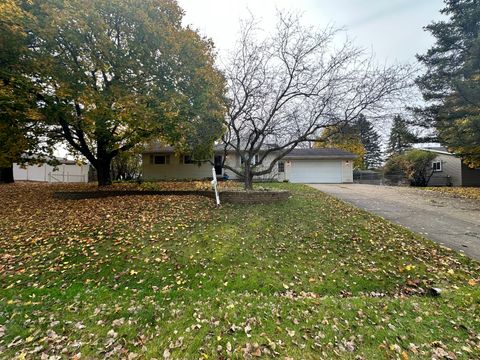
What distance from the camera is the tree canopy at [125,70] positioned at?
8125 mm

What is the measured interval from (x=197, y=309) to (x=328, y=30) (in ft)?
32.3

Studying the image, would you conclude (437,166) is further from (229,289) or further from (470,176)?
(229,289)

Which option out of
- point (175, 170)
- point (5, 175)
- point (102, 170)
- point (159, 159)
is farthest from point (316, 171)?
point (5, 175)

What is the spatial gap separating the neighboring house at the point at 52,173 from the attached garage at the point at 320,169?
794 inches

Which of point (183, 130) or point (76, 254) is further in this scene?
point (183, 130)

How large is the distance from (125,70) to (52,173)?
21380mm

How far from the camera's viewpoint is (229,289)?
417cm

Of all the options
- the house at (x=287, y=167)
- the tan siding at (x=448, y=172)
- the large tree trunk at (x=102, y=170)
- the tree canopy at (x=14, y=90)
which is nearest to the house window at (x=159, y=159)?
the house at (x=287, y=167)

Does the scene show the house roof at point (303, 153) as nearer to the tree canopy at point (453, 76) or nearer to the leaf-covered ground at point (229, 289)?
the tree canopy at point (453, 76)

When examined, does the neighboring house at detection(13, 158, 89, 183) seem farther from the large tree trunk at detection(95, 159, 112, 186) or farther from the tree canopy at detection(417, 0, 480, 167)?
the tree canopy at detection(417, 0, 480, 167)

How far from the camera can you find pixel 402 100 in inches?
354

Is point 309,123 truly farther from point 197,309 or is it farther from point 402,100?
point 197,309

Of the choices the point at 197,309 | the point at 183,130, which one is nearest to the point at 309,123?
the point at 183,130

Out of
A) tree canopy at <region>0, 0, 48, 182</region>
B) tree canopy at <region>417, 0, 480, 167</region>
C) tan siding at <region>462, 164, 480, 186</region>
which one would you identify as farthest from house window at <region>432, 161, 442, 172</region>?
tree canopy at <region>0, 0, 48, 182</region>
